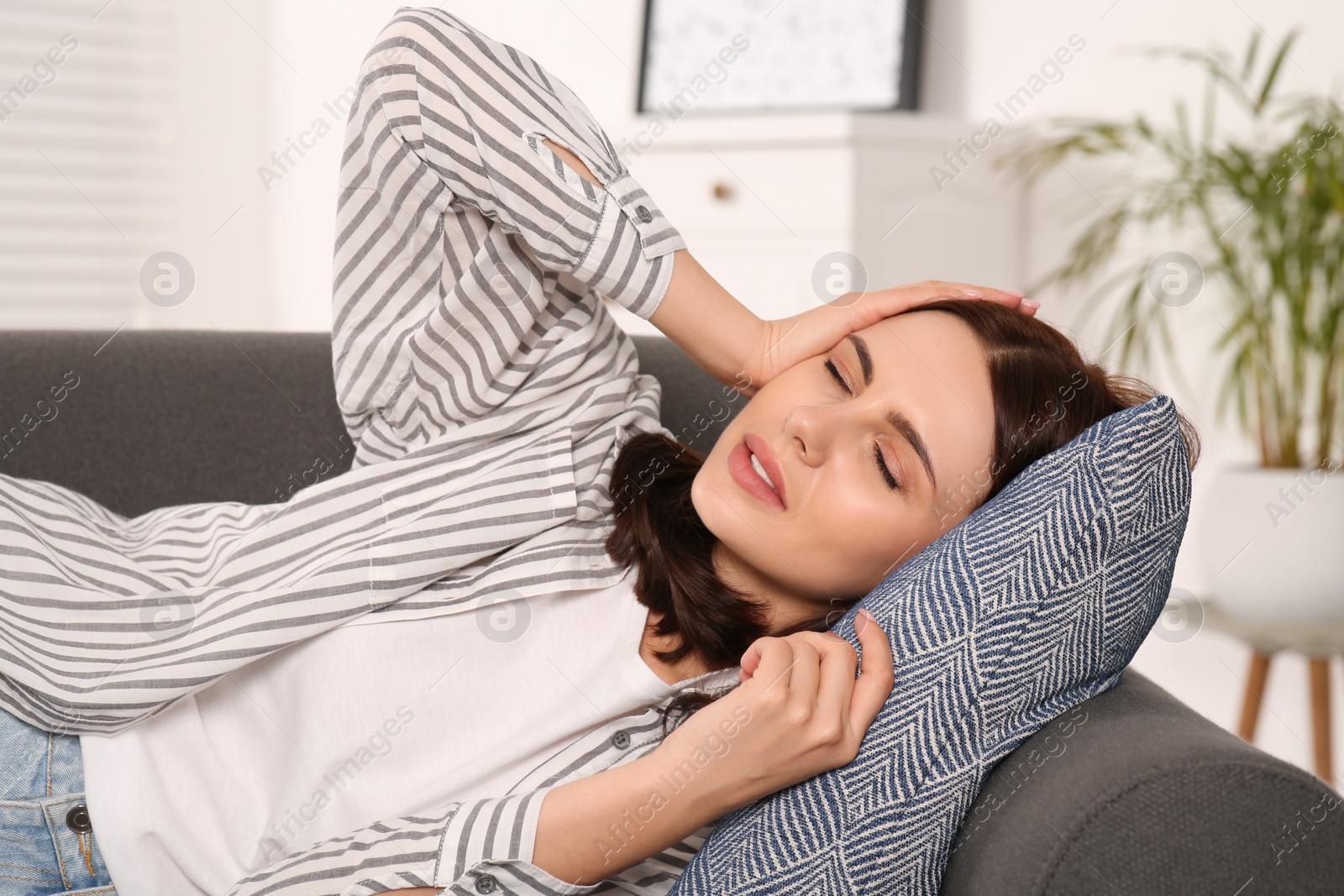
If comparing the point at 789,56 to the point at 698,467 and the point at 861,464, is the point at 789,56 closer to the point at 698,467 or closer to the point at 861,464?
the point at 698,467

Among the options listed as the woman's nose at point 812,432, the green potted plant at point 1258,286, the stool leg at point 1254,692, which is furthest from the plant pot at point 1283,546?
the woman's nose at point 812,432

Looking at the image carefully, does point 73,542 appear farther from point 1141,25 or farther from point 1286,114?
point 1141,25

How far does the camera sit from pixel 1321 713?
2.17 metres

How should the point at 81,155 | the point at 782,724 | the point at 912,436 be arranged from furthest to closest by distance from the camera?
1. the point at 81,155
2. the point at 912,436
3. the point at 782,724

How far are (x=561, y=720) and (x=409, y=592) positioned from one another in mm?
197

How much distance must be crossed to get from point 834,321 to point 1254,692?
5.28 feet

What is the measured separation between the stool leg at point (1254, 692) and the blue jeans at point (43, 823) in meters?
2.04

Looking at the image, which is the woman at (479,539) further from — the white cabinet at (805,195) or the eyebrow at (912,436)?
the white cabinet at (805,195)

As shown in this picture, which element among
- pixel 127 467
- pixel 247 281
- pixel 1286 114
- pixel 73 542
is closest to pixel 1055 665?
Answer: pixel 73 542

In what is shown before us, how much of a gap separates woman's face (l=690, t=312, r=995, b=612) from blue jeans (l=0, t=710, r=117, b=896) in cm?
64

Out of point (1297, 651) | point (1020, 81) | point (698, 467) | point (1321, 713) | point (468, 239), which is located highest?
point (1020, 81)

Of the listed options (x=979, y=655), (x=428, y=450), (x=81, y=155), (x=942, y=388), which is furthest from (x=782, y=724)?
(x=81, y=155)

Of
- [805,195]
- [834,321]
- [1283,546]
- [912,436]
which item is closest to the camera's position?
[912,436]

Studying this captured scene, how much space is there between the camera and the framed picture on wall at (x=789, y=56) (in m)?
2.64
